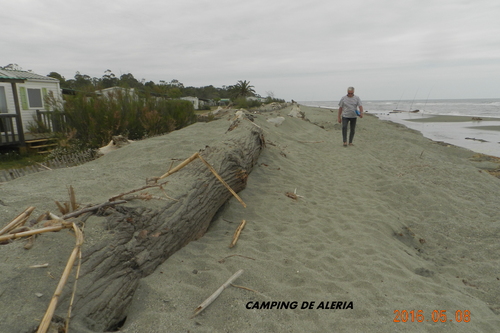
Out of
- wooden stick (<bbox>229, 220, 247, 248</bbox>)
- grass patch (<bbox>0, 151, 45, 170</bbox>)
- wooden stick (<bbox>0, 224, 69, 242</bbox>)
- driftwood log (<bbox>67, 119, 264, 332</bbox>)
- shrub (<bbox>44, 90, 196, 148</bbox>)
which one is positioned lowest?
grass patch (<bbox>0, 151, 45, 170</bbox>)

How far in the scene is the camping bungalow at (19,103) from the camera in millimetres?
10242

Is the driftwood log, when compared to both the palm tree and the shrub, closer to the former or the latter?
the shrub

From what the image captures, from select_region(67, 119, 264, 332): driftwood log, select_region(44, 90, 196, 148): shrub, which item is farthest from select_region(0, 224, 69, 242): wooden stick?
select_region(44, 90, 196, 148): shrub

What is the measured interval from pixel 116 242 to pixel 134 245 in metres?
0.15

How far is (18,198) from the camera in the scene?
9.28 feet

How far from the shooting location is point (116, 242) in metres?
2.19

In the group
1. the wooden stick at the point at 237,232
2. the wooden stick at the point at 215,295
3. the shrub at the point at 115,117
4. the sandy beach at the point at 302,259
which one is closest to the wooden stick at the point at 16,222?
the sandy beach at the point at 302,259

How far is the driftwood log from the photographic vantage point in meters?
1.88

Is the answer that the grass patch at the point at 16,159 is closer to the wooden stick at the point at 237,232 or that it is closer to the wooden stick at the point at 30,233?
the wooden stick at the point at 237,232

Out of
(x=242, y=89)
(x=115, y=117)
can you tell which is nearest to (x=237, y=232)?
(x=115, y=117)

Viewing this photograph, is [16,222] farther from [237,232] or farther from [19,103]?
[19,103]

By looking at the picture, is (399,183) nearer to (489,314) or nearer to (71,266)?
(489,314)

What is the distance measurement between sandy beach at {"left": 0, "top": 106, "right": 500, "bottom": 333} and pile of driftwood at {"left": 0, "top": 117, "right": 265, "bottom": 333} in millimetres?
73

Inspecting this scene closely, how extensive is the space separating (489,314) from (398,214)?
2.16m
